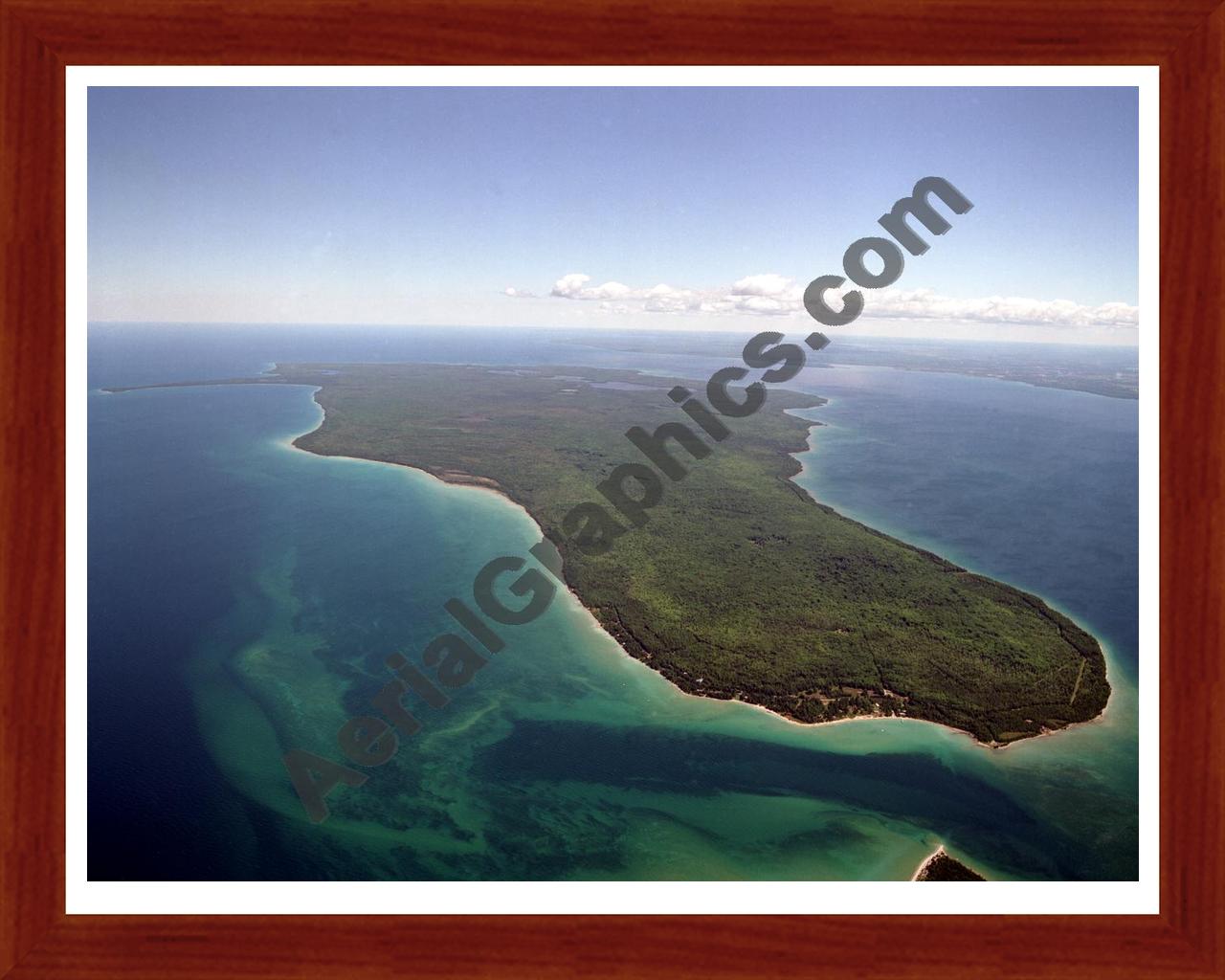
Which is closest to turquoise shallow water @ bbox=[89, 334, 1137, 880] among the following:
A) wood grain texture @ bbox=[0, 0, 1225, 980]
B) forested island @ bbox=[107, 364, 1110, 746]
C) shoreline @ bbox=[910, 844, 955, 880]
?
shoreline @ bbox=[910, 844, 955, 880]

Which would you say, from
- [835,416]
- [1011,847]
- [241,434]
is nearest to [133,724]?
[1011,847]

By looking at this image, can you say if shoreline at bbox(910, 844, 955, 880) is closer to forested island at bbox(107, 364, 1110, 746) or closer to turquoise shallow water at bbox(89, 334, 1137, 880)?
turquoise shallow water at bbox(89, 334, 1137, 880)

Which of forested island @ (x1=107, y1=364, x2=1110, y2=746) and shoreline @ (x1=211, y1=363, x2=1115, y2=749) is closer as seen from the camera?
shoreline @ (x1=211, y1=363, x2=1115, y2=749)

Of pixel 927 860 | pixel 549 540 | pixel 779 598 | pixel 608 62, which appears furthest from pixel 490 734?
pixel 608 62

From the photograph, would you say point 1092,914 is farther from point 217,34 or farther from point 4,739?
point 217,34

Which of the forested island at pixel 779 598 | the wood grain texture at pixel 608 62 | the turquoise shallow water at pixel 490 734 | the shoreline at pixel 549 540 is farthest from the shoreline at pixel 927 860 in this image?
the wood grain texture at pixel 608 62

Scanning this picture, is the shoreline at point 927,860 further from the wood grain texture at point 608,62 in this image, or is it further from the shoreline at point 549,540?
the wood grain texture at point 608,62
